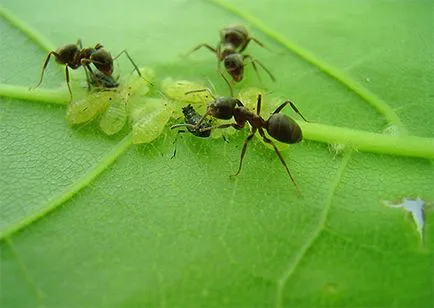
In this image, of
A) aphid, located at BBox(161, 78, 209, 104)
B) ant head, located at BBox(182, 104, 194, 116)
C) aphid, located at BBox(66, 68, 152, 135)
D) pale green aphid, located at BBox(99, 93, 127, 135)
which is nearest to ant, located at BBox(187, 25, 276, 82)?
aphid, located at BBox(161, 78, 209, 104)

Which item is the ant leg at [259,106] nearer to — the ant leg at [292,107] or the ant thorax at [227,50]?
the ant leg at [292,107]

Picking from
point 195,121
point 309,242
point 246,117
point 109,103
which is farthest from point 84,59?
point 309,242

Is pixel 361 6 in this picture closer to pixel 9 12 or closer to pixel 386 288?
pixel 386 288

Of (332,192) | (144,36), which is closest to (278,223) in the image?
(332,192)

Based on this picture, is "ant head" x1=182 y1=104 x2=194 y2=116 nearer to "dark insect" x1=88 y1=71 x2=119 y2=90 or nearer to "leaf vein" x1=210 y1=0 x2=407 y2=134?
"dark insect" x1=88 y1=71 x2=119 y2=90

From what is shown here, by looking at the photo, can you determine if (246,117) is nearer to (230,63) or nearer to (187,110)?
(187,110)

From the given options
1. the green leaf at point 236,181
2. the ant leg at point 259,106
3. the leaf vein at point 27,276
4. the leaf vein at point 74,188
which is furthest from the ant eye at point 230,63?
the leaf vein at point 27,276
